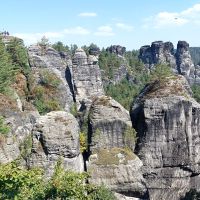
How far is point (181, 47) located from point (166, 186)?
368ft

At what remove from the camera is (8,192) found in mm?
16078

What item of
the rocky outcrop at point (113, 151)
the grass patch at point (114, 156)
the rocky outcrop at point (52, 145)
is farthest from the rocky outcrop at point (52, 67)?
the rocky outcrop at point (52, 145)

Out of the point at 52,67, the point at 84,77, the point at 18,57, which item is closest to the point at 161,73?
the point at 84,77

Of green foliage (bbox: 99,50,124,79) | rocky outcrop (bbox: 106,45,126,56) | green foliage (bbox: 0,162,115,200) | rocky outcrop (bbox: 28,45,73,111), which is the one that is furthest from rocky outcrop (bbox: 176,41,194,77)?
green foliage (bbox: 0,162,115,200)

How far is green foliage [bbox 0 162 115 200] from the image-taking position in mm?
15922

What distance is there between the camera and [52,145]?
32.4 metres

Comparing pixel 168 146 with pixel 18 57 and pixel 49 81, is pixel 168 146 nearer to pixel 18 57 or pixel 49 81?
pixel 49 81

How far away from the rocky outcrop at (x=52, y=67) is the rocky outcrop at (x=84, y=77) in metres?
1.46

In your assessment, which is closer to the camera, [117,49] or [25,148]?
[25,148]

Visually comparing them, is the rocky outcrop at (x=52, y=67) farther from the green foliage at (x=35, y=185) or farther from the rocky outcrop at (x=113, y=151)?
the green foliage at (x=35, y=185)

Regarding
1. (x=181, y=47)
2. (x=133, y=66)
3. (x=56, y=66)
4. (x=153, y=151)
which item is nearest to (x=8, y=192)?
(x=153, y=151)

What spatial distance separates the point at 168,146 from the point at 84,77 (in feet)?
144

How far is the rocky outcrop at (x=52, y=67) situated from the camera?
2719 inches

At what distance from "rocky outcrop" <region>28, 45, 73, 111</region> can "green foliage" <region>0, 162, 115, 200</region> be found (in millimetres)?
46855
